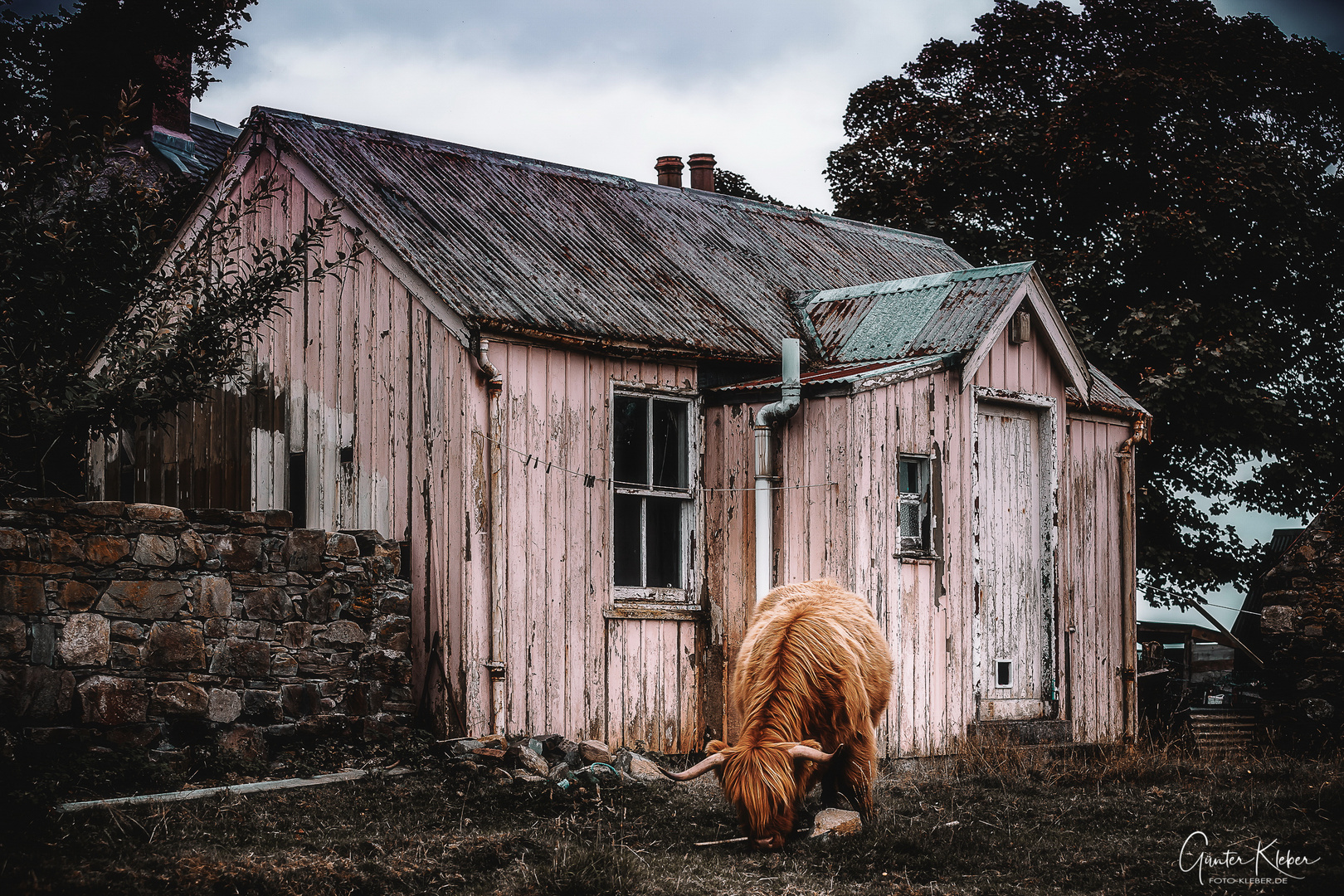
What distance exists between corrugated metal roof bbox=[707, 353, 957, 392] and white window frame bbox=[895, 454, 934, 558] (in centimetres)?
81

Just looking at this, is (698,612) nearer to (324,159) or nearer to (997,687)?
(997,687)

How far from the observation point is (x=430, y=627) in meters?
10.5

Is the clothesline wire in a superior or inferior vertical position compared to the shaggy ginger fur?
superior

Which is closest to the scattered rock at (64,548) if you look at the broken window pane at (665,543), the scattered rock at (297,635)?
the scattered rock at (297,635)

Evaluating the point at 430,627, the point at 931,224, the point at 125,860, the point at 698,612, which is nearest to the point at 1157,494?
the point at 931,224

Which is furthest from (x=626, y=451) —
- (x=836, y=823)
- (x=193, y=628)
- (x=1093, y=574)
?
(x=1093, y=574)

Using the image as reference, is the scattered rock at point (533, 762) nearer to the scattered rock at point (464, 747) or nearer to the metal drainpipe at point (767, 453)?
the scattered rock at point (464, 747)

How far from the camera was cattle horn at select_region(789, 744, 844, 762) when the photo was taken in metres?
7.46

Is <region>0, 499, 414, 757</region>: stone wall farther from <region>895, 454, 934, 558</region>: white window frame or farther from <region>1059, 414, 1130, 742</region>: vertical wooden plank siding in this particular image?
<region>1059, 414, 1130, 742</region>: vertical wooden plank siding

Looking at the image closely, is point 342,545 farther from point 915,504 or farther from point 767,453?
point 915,504

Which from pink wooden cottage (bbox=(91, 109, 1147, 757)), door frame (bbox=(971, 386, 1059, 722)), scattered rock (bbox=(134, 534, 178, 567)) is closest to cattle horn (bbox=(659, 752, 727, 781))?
pink wooden cottage (bbox=(91, 109, 1147, 757))

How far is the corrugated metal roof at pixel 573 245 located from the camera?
11258mm

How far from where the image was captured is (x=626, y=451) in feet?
38.4

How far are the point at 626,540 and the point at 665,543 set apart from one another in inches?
17.0
